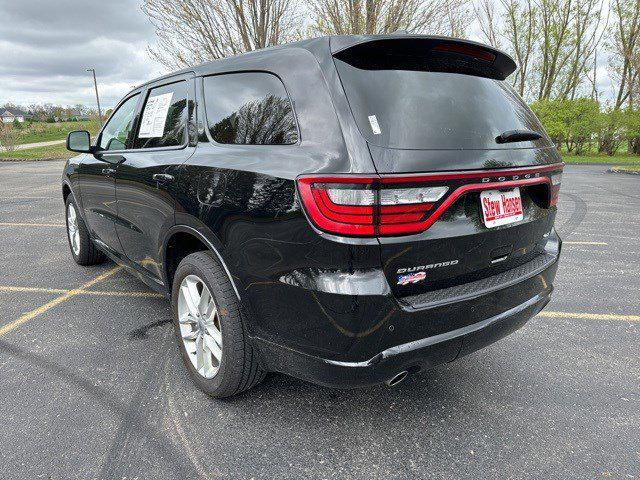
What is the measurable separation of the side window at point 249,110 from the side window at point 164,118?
26cm

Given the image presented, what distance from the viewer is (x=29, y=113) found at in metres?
64.0

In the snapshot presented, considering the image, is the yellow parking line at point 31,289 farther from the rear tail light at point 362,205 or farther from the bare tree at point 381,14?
the bare tree at point 381,14

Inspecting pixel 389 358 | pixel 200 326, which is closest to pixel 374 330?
pixel 389 358

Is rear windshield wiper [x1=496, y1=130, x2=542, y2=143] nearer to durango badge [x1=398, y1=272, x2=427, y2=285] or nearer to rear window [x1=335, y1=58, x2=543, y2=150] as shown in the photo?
rear window [x1=335, y1=58, x2=543, y2=150]

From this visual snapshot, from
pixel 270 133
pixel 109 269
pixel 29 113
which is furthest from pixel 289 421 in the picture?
pixel 29 113

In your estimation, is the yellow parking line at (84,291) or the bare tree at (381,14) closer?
the yellow parking line at (84,291)

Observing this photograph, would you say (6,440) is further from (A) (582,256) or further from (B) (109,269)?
(A) (582,256)

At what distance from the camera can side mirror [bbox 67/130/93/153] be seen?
392 centimetres

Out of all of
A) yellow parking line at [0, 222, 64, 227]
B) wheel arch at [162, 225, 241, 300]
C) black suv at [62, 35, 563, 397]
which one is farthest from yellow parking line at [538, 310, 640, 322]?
yellow parking line at [0, 222, 64, 227]

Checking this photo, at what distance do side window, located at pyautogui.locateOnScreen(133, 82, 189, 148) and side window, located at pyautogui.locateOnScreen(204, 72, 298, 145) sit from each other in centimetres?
26

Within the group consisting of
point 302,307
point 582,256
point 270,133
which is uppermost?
point 270,133

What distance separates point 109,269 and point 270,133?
350 centimetres

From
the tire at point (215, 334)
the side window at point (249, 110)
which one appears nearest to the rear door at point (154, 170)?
the side window at point (249, 110)

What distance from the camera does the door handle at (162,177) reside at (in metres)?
2.62
